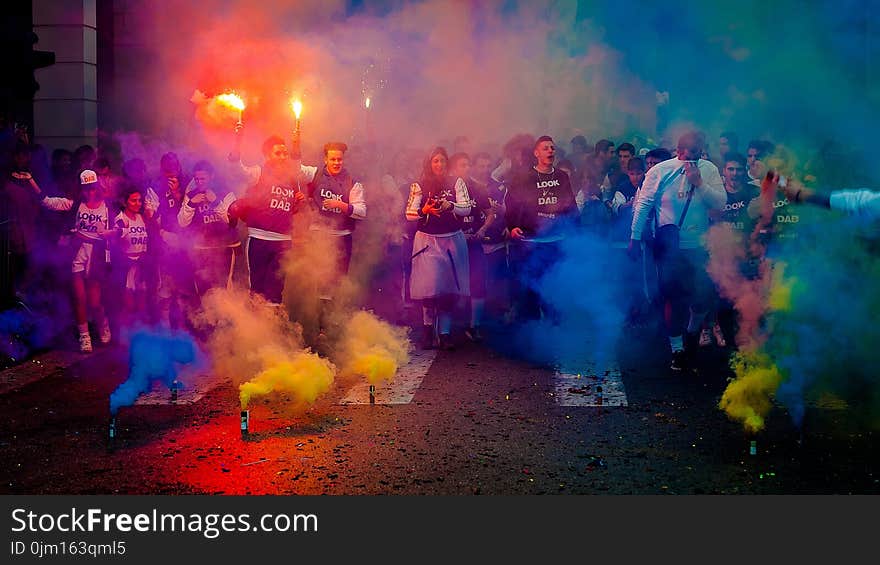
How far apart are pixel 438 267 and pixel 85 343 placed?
3.46m

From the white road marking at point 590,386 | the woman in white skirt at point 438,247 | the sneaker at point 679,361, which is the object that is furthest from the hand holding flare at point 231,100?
the sneaker at point 679,361

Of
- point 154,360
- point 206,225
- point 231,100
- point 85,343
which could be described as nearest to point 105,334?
point 85,343

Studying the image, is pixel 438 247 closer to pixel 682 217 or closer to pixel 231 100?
pixel 682 217

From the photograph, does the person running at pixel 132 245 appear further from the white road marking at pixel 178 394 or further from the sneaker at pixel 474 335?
the sneaker at pixel 474 335

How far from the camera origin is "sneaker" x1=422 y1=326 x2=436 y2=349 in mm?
9023

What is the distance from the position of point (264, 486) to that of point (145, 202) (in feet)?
17.9

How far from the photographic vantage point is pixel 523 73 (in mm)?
16688

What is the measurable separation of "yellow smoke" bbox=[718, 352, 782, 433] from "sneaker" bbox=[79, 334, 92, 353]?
19.7 ft

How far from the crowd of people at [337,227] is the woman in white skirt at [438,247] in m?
0.01

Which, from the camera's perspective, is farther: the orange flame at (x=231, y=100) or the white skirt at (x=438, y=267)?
the orange flame at (x=231, y=100)

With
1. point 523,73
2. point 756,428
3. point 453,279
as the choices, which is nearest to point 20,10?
point 523,73

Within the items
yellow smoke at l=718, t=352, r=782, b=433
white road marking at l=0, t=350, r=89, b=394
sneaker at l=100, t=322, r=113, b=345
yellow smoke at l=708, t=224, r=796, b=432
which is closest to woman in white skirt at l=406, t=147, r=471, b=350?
yellow smoke at l=708, t=224, r=796, b=432

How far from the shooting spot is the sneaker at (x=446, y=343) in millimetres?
8921

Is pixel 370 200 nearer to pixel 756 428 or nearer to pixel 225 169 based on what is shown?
pixel 225 169
